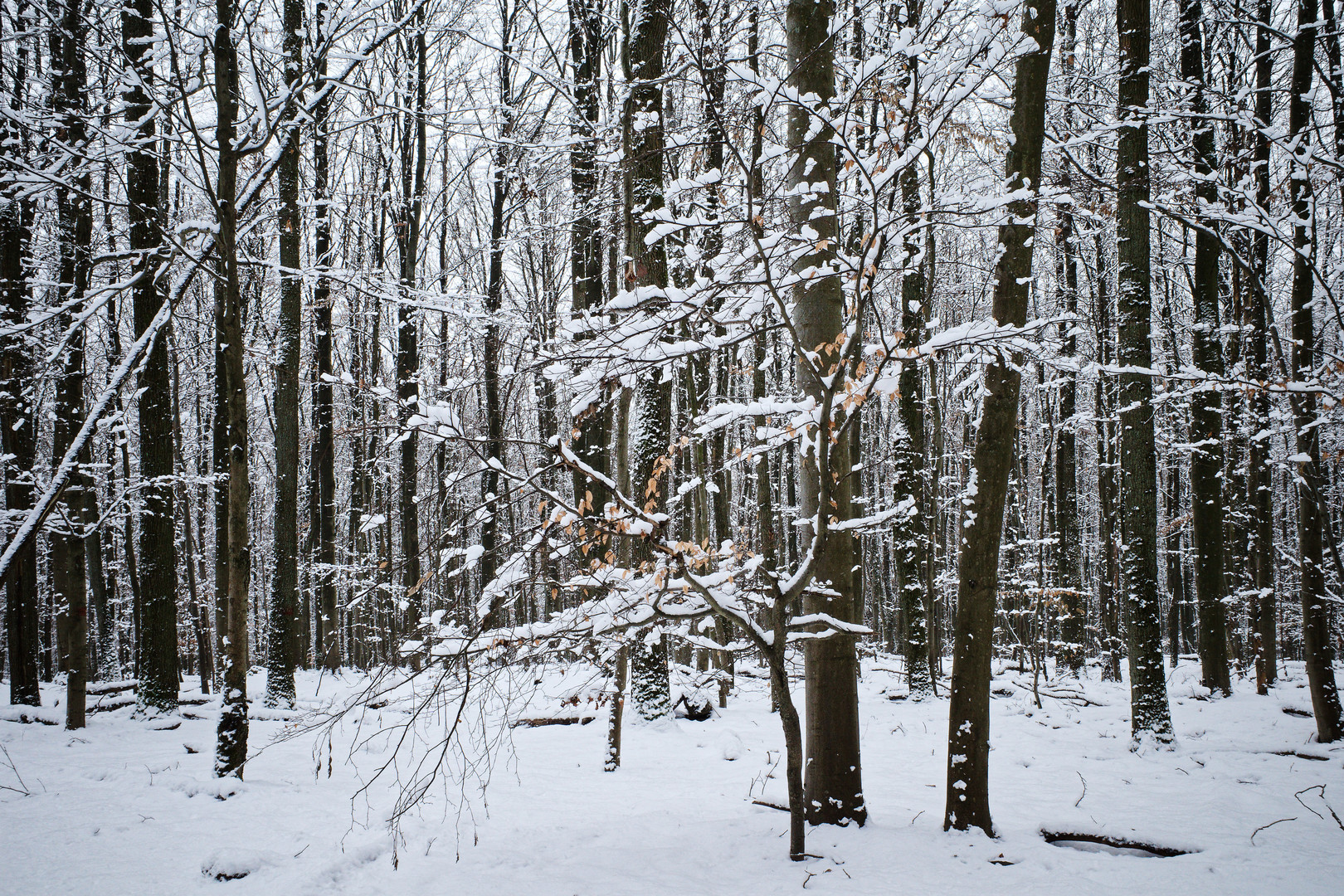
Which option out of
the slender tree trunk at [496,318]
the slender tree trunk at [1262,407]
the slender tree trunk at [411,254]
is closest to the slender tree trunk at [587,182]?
the slender tree trunk at [496,318]

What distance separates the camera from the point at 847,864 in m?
3.89

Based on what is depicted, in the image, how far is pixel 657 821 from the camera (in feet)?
15.8


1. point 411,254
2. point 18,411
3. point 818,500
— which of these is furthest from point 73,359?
point 818,500

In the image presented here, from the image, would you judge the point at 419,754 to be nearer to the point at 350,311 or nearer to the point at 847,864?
the point at 847,864

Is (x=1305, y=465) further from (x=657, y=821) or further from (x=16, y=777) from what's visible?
(x=16, y=777)

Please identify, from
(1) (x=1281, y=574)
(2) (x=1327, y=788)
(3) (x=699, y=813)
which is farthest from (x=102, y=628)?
(1) (x=1281, y=574)

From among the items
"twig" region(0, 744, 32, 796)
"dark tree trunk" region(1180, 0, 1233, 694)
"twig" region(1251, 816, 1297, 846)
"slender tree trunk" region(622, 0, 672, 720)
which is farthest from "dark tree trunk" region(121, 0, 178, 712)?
"dark tree trunk" region(1180, 0, 1233, 694)

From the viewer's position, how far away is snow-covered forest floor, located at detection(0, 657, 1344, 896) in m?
3.88

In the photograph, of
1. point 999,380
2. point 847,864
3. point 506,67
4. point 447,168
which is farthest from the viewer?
point 447,168

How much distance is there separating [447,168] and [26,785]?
1490 centimetres

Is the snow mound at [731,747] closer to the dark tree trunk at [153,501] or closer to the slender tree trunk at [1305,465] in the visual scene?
the slender tree trunk at [1305,465]

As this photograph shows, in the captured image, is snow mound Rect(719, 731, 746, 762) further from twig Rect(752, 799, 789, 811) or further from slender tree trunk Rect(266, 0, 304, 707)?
slender tree trunk Rect(266, 0, 304, 707)

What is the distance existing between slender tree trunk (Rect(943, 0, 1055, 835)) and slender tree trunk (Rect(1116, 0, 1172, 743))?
357cm

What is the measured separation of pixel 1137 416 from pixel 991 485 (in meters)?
4.61
